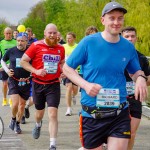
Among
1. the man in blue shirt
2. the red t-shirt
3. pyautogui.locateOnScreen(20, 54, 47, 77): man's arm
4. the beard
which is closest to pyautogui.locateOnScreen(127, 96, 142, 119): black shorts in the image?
the man in blue shirt

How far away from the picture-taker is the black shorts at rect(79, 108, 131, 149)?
14.8 feet

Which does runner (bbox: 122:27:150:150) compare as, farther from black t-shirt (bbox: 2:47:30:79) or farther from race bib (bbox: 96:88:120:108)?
black t-shirt (bbox: 2:47:30:79)

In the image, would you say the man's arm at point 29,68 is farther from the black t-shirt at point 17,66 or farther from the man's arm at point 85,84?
the man's arm at point 85,84

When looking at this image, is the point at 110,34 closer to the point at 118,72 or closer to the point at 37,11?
the point at 118,72

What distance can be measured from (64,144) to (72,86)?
412 cm

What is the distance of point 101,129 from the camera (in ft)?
14.8

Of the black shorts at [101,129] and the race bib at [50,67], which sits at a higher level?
the race bib at [50,67]

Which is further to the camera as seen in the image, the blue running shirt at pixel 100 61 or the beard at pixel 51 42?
the beard at pixel 51 42

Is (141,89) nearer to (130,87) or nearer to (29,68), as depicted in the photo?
(130,87)

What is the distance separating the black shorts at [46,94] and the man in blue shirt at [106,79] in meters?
2.81

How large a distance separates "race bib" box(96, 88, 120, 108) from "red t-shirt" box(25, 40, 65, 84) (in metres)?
3.14

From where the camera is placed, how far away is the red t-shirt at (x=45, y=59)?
298 inches

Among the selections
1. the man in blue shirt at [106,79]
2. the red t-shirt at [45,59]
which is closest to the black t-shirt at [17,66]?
the red t-shirt at [45,59]

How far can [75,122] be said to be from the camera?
32.5 feet
